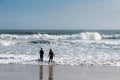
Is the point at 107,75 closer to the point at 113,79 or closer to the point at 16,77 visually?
the point at 113,79

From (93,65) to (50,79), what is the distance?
808cm

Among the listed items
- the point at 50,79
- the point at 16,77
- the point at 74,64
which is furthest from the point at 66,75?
the point at 74,64

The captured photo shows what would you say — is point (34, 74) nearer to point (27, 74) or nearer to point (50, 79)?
point (27, 74)

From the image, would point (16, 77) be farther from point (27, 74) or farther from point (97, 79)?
point (97, 79)

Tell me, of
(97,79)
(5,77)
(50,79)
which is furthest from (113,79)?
(5,77)

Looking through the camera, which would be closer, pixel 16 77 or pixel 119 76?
pixel 16 77

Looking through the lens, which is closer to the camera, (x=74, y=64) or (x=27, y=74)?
(x=27, y=74)

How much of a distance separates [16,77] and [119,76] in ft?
21.0

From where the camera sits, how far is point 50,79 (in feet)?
53.6

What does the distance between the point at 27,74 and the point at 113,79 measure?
5325 mm

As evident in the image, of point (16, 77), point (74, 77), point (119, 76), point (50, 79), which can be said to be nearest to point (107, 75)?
point (119, 76)

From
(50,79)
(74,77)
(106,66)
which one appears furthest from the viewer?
(106,66)

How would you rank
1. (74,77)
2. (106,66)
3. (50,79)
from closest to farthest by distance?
(50,79) → (74,77) → (106,66)

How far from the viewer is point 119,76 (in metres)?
18.1
